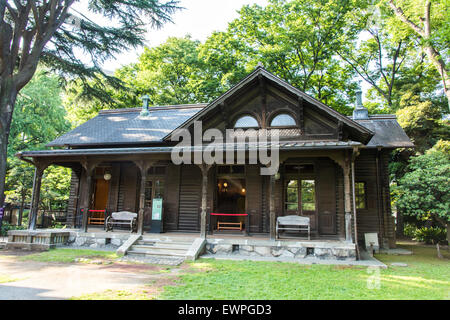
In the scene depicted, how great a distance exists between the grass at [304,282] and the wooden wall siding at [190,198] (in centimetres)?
349

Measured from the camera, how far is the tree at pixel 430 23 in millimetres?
13762

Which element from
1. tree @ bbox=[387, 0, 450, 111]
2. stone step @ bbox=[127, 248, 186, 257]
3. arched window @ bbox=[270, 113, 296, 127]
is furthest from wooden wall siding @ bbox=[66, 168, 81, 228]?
tree @ bbox=[387, 0, 450, 111]

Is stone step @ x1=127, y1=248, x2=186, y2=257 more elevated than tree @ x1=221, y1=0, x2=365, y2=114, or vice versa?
tree @ x1=221, y1=0, x2=365, y2=114

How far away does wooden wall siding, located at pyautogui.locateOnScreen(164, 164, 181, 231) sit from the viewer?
1210 cm

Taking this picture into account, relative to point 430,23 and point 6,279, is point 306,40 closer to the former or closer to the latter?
point 430,23

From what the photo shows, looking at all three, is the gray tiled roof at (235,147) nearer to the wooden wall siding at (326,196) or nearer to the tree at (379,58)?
the wooden wall siding at (326,196)

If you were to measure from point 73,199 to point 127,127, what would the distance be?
4113mm

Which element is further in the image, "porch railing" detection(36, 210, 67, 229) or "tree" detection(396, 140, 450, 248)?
"porch railing" detection(36, 210, 67, 229)

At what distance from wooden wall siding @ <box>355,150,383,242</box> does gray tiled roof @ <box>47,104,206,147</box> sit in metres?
8.09

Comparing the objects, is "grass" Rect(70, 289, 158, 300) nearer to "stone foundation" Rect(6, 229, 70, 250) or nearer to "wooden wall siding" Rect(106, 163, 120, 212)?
"stone foundation" Rect(6, 229, 70, 250)

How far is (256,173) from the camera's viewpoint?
11648 millimetres

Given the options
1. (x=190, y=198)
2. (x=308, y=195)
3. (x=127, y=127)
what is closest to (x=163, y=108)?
(x=127, y=127)

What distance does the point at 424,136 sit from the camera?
16031mm
